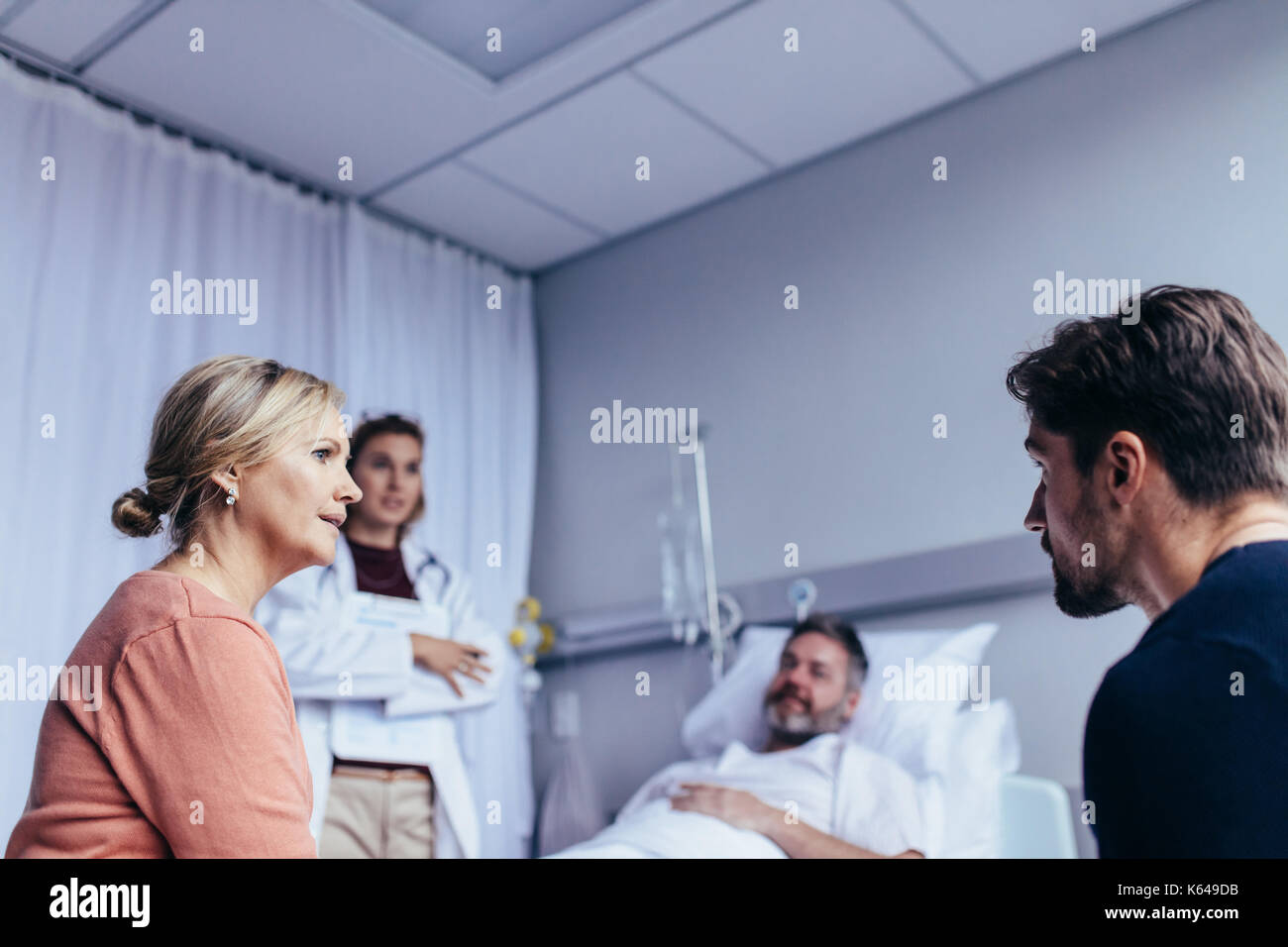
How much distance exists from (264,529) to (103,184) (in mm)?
1885

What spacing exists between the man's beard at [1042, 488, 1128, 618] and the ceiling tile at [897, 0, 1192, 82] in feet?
5.84

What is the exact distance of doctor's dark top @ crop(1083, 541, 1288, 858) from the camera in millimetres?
604

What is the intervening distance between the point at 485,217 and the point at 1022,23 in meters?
1.55

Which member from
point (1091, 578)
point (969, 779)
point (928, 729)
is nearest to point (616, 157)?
point (928, 729)

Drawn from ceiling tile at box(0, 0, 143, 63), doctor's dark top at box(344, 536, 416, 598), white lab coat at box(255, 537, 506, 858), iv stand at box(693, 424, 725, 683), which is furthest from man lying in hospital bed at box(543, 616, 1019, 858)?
ceiling tile at box(0, 0, 143, 63)

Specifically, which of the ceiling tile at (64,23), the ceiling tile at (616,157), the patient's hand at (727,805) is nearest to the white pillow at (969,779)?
the patient's hand at (727,805)

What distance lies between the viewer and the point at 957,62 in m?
2.46

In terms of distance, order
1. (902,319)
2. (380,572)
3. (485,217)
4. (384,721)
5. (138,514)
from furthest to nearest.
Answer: (485,217)
(902,319)
(380,572)
(384,721)
(138,514)

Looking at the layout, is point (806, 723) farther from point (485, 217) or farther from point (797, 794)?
point (485, 217)

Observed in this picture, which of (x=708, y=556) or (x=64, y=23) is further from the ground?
(x=64, y=23)

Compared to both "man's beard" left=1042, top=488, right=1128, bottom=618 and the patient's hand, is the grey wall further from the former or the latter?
"man's beard" left=1042, top=488, right=1128, bottom=618

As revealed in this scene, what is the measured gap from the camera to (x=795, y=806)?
6.57ft

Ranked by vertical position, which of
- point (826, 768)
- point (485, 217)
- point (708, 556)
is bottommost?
point (826, 768)

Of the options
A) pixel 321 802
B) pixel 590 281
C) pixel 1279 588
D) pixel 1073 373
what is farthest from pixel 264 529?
pixel 590 281
